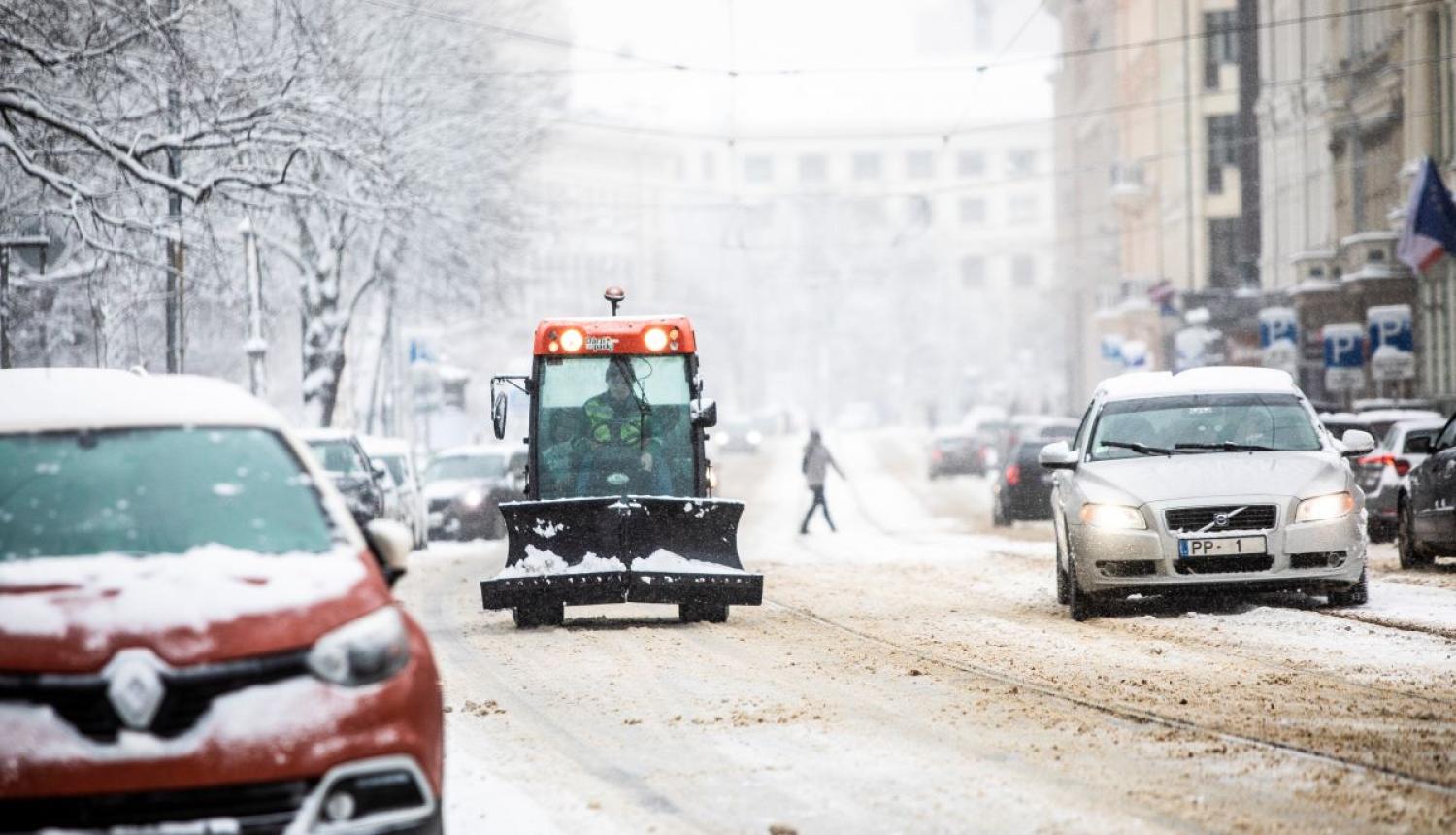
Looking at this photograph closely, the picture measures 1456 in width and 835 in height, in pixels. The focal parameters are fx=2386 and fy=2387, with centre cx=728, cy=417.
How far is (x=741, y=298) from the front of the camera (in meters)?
132

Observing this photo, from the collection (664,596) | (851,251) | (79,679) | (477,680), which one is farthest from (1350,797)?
(851,251)

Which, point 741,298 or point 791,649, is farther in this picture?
point 741,298

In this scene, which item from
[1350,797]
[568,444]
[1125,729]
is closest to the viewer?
[1350,797]

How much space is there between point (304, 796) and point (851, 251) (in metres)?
123

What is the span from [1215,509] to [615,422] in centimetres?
525

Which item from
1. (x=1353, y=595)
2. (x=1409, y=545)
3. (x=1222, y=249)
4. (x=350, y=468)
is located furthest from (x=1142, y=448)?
(x=1222, y=249)

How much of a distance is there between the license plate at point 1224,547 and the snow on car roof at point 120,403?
922 cm

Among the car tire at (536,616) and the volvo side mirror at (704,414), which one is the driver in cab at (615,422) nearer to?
the volvo side mirror at (704,414)

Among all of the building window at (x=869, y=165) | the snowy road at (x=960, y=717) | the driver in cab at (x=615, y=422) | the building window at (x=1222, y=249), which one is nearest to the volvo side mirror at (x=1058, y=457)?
the snowy road at (x=960, y=717)

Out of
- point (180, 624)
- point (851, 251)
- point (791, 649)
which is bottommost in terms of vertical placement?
point (791, 649)

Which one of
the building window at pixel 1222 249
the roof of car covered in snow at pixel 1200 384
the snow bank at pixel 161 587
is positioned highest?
the building window at pixel 1222 249

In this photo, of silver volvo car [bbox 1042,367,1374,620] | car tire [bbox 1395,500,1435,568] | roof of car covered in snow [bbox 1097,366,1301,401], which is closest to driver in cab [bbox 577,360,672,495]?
silver volvo car [bbox 1042,367,1374,620]

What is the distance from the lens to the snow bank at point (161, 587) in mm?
6547

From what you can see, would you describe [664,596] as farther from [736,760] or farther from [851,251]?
[851,251]
